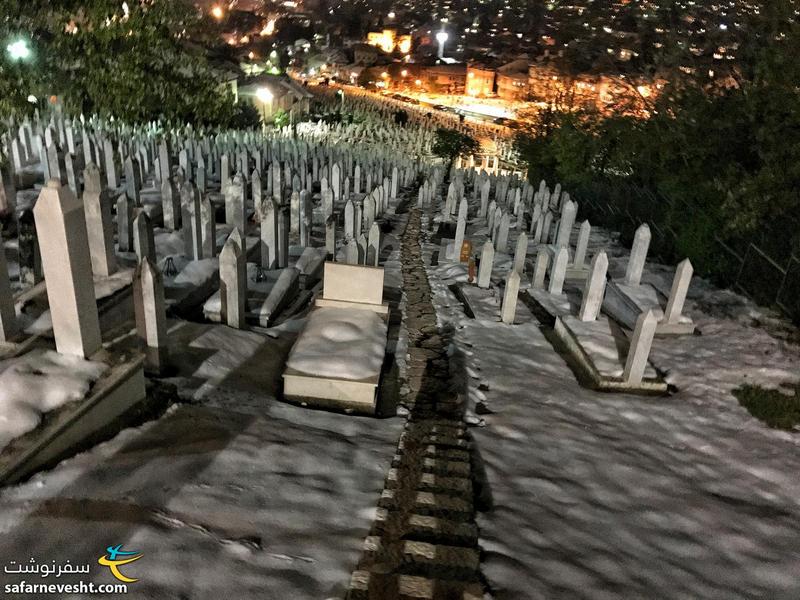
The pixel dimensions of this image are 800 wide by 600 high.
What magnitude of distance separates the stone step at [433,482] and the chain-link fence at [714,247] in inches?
316

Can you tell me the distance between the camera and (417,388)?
7078 millimetres

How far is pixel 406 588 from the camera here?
10.5 feet

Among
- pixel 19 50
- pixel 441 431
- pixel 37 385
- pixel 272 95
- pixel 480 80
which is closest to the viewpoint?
pixel 37 385

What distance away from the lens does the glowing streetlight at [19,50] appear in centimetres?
747

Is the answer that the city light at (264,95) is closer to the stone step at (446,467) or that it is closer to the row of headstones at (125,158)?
the row of headstones at (125,158)

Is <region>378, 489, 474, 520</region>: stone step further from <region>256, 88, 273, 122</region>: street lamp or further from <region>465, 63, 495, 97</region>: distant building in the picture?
Answer: <region>465, 63, 495, 97</region>: distant building

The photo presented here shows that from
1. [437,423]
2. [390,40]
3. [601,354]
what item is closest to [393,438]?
[437,423]

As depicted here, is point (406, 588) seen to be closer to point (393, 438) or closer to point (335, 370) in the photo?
point (393, 438)

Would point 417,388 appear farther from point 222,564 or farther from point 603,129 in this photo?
point 603,129

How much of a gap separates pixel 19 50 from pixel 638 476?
9730 millimetres

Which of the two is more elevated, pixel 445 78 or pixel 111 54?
pixel 111 54

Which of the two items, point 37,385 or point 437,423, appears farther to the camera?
point 437,423

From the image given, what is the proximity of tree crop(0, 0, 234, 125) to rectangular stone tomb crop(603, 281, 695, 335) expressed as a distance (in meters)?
8.64

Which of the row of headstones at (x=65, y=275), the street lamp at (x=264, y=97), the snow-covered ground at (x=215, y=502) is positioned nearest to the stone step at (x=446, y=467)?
the snow-covered ground at (x=215, y=502)
